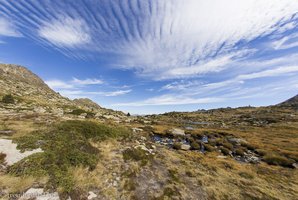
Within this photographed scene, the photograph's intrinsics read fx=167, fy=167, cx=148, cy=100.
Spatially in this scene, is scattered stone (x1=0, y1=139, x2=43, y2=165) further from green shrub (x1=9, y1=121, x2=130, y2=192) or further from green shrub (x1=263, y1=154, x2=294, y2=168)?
green shrub (x1=263, y1=154, x2=294, y2=168)

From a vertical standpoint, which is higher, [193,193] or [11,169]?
[11,169]

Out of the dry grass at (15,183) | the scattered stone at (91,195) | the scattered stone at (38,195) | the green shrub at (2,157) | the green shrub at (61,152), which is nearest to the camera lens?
the scattered stone at (38,195)

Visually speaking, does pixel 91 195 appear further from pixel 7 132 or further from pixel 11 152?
pixel 7 132

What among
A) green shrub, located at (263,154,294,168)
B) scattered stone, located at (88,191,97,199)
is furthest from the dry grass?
green shrub, located at (263,154,294,168)

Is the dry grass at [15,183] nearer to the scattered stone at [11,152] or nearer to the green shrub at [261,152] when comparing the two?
the scattered stone at [11,152]

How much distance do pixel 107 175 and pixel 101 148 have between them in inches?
268

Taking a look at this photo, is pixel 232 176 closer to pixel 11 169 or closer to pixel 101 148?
pixel 101 148

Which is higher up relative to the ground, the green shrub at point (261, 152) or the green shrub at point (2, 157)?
the green shrub at point (2, 157)

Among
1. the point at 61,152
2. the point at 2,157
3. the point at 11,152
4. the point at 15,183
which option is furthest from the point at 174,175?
the point at 2,157

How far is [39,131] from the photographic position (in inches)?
918

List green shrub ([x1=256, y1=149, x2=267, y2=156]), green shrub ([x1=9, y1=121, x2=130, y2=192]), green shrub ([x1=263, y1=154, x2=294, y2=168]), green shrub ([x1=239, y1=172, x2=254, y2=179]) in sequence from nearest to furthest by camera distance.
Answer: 1. green shrub ([x1=9, y1=121, x2=130, y2=192])
2. green shrub ([x1=239, y1=172, x2=254, y2=179])
3. green shrub ([x1=263, y1=154, x2=294, y2=168])
4. green shrub ([x1=256, y1=149, x2=267, y2=156])

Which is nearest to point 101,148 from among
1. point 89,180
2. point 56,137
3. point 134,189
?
point 56,137

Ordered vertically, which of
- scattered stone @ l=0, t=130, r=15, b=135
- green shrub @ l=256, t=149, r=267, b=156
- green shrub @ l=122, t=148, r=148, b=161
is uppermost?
scattered stone @ l=0, t=130, r=15, b=135

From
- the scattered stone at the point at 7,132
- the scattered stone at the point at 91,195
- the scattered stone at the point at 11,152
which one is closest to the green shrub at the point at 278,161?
the scattered stone at the point at 91,195
